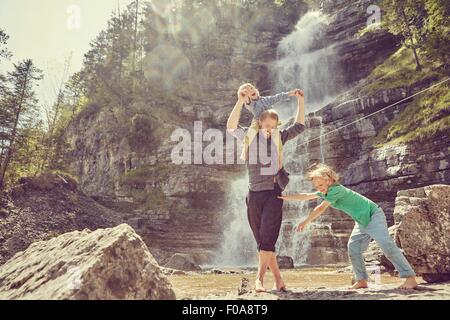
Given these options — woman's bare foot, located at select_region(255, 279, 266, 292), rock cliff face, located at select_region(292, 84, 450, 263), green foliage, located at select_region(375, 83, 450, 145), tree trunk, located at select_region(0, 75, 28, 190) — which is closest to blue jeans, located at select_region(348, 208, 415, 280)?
woman's bare foot, located at select_region(255, 279, 266, 292)

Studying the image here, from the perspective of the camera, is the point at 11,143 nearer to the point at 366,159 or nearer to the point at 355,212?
the point at 366,159

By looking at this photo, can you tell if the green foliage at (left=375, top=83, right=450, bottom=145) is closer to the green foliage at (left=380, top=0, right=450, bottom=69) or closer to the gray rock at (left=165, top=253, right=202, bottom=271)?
the green foliage at (left=380, top=0, right=450, bottom=69)

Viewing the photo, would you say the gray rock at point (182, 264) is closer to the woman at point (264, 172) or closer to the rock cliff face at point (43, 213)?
the rock cliff face at point (43, 213)

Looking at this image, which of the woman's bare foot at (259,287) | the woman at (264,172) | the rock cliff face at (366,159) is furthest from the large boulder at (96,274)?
the rock cliff face at (366,159)

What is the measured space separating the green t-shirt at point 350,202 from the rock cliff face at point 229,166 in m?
15.9

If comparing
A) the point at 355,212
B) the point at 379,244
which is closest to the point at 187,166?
the point at 355,212

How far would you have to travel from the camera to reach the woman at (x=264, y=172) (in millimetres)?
4242

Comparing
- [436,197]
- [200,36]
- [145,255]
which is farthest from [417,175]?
[200,36]

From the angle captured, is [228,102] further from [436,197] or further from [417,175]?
[436,197]

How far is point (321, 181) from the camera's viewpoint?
4.51m

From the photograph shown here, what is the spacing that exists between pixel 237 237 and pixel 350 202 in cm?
2114

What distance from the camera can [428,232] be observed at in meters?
5.36

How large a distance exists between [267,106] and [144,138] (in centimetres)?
2934

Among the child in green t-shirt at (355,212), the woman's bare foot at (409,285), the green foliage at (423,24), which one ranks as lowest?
the woman's bare foot at (409,285)
